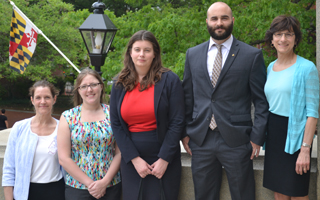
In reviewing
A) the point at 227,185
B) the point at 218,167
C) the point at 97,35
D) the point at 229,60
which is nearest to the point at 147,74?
the point at 229,60

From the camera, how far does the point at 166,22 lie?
894 cm

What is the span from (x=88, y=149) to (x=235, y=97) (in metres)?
1.41

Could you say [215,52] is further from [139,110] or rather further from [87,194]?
[87,194]

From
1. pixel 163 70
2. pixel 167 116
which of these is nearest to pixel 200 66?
pixel 163 70

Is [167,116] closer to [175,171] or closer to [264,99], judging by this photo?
[175,171]

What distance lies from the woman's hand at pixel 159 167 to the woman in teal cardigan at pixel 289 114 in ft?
2.98

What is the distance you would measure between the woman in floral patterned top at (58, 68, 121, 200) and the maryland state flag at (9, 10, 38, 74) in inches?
207

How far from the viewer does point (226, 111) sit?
2.82 meters

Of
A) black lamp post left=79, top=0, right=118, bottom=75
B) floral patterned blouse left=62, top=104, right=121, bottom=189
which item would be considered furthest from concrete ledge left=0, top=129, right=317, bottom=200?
black lamp post left=79, top=0, right=118, bottom=75

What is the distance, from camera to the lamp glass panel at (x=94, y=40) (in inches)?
218

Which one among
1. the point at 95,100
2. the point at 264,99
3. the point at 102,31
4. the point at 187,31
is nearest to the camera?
the point at 264,99

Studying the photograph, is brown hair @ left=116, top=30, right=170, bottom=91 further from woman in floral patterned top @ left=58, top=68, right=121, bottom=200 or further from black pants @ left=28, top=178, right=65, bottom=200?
black pants @ left=28, top=178, right=65, bottom=200

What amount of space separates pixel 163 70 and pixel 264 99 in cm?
92

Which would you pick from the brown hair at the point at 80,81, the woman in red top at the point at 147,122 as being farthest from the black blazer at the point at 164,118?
the brown hair at the point at 80,81
